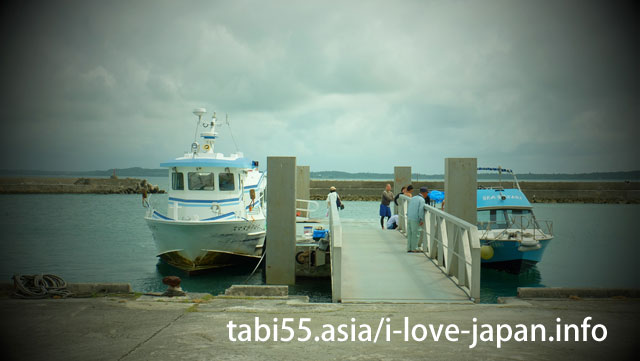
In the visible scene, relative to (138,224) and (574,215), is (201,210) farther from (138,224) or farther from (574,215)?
(574,215)

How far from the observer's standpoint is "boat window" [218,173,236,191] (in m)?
16.3

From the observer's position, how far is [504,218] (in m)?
15.4

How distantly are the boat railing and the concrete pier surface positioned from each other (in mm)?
821

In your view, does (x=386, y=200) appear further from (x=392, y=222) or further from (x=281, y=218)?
(x=281, y=218)

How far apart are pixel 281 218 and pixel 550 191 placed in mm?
55235

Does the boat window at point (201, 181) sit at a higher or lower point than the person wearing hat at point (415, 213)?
higher

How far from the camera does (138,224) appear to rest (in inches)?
1371

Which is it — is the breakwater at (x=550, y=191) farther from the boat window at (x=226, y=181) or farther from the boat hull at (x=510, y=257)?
the boat hull at (x=510, y=257)

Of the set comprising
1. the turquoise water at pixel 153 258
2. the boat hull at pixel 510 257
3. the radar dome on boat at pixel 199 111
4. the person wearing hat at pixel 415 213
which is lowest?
the turquoise water at pixel 153 258

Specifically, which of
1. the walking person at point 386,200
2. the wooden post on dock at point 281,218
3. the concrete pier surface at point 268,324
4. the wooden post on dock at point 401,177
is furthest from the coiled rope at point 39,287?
the wooden post on dock at point 401,177

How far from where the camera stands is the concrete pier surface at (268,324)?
4918 millimetres

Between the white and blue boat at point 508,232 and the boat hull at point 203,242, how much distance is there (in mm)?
7958

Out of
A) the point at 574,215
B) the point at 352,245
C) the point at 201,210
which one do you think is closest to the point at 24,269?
the point at 201,210

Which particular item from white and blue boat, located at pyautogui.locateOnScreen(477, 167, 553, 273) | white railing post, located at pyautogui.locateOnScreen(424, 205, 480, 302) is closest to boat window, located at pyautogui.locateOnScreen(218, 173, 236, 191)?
white railing post, located at pyautogui.locateOnScreen(424, 205, 480, 302)
